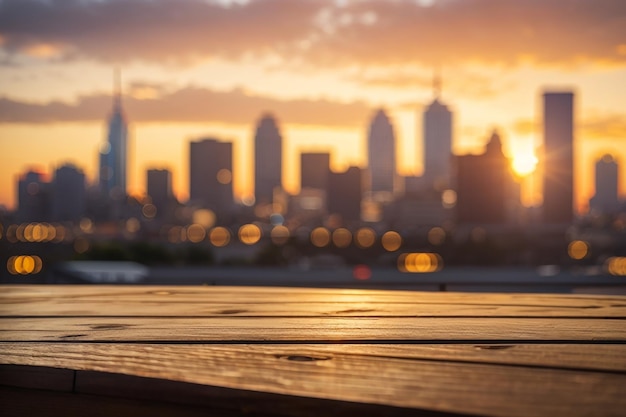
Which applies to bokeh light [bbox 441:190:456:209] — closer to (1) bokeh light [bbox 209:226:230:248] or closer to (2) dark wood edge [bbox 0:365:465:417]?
(1) bokeh light [bbox 209:226:230:248]

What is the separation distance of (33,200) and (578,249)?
10183cm

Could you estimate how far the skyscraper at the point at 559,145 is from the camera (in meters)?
143

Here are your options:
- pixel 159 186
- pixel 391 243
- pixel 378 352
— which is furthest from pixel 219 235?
pixel 378 352

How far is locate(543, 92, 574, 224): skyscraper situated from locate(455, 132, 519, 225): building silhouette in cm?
861

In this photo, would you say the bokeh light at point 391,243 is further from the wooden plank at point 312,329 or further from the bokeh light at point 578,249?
the wooden plank at point 312,329

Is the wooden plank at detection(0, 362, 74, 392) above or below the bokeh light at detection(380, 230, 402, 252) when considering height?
above

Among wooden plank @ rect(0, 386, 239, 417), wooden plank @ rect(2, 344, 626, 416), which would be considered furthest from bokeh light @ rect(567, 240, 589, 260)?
wooden plank @ rect(0, 386, 239, 417)

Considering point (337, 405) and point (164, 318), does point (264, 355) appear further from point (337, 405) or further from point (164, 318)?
point (164, 318)

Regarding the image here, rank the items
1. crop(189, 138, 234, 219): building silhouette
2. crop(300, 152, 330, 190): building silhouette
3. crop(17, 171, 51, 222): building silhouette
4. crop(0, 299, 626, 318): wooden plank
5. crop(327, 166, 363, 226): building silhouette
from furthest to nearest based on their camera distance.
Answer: crop(300, 152, 330, 190): building silhouette, crop(189, 138, 234, 219): building silhouette, crop(327, 166, 363, 226): building silhouette, crop(17, 171, 51, 222): building silhouette, crop(0, 299, 626, 318): wooden plank

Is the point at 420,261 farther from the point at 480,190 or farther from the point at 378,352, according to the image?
the point at 378,352

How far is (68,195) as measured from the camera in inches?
6363

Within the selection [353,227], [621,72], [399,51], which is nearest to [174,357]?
[621,72]

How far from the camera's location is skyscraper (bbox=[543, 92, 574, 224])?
143m

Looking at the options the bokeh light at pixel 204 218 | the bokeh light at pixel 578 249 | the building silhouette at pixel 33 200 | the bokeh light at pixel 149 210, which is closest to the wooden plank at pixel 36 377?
the bokeh light at pixel 578 249
